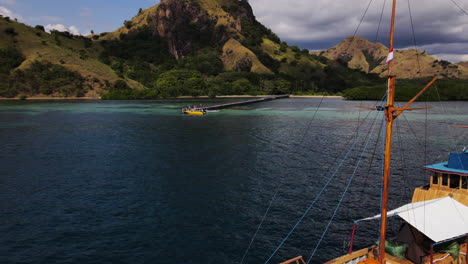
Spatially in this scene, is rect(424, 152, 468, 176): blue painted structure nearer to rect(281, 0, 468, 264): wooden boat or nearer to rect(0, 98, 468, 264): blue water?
rect(281, 0, 468, 264): wooden boat

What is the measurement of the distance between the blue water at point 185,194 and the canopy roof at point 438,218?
829 cm

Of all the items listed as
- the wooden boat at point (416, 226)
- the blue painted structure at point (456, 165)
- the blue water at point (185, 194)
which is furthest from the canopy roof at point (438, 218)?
the blue water at point (185, 194)

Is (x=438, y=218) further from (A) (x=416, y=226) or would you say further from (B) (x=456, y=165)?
(B) (x=456, y=165)

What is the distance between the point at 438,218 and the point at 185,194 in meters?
30.5

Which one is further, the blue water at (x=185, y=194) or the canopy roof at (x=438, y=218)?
the blue water at (x=185, y=194)

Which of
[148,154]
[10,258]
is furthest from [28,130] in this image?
[10,258]

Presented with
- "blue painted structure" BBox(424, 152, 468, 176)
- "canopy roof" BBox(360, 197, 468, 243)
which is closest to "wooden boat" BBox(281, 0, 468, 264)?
"canopy roof" BBox(360, 197, 468, 243)

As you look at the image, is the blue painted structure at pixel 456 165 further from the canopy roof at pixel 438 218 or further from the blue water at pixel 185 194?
the blue water at pixel 185 194

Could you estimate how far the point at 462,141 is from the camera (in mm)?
86062

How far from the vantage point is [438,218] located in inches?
975

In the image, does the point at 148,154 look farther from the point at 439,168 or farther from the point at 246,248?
the point at 439,168

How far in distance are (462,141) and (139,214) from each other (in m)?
84.5

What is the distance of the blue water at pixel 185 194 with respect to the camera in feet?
103

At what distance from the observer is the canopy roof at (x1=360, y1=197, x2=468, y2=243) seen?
23.5 meters
